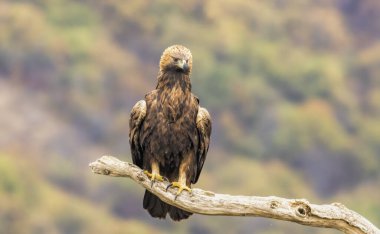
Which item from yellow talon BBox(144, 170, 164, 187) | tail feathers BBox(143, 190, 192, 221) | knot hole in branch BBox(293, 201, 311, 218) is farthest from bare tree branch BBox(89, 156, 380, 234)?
tail feathers BBox(143, 190, 192, 221)

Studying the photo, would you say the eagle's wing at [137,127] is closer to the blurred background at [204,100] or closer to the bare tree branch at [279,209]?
the bare tree branch at [279,209]

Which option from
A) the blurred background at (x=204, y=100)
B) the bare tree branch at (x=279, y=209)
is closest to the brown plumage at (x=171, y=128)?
the bare tree branch at (x=279, y=209)

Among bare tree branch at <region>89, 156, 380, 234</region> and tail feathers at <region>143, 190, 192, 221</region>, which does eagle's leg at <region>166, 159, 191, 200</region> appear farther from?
tail feathers at <region>143, 190, 192, 221</region>

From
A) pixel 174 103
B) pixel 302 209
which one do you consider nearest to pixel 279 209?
pixel 302 209

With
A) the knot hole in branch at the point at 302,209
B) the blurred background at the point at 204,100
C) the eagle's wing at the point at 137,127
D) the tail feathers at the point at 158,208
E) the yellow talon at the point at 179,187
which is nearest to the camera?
the knot hole in branch at the point at 302,209

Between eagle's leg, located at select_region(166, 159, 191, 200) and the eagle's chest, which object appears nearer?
eagle's leg, located at select_region(166, 159, 191, 200)

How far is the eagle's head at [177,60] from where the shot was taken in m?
12.3

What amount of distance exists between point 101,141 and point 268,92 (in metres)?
9.77

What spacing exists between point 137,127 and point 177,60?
72 cm

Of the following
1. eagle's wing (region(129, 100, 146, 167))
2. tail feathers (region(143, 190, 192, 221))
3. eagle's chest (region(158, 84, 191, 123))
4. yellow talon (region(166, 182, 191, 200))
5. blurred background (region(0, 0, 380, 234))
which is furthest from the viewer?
blurred background (region(0, 0, 380, 234))

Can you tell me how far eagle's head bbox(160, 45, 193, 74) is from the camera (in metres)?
12.3

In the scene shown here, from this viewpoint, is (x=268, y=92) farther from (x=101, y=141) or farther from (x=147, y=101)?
(x=147, y=101)

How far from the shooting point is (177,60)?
40.5 feet

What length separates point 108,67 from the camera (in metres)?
56.9
